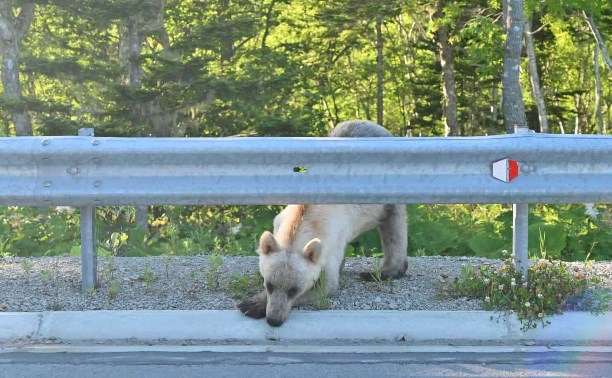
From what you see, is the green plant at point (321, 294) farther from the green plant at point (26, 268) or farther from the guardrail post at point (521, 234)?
the green plant at point (26, 268)

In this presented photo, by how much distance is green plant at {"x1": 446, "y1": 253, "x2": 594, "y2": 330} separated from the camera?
4453mm

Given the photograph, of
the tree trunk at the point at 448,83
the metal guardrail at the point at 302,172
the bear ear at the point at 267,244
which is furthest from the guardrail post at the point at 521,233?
the tree trunk at the point at 448,83

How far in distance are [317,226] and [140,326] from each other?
1464mm

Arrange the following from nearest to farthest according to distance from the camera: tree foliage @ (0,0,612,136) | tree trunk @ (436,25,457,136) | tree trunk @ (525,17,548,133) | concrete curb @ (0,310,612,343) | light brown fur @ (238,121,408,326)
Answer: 1. concrete curb @ (0,310,612,343)
2. light brown fur @ (238,121,408,326)
3. tree foliage @ (0,0,612,136)
4. tree trunk @ (525,17,548,133)
5. tree trunk @ (436,25,457,136)

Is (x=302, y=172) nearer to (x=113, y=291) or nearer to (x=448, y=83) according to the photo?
(x=113, y=291)

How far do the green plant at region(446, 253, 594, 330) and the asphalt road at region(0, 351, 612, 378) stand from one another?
0.43 m

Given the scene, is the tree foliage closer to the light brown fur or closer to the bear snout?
the light brown fur

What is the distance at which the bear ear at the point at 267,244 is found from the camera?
4949 millimetres

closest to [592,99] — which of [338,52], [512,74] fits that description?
[338,52]

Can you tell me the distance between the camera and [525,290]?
4.59 metres

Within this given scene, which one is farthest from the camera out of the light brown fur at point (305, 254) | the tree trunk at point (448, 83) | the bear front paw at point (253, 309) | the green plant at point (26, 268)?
the tree trunk at point (448, 83)

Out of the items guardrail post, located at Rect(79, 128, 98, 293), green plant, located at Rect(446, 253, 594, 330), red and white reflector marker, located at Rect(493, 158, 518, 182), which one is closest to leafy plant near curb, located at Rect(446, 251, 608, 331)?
green plant, located at Rect(446, 253, 594, 330)

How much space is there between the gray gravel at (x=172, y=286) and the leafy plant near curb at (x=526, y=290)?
0.10 meters

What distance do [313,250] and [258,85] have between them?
12902 millimetres
